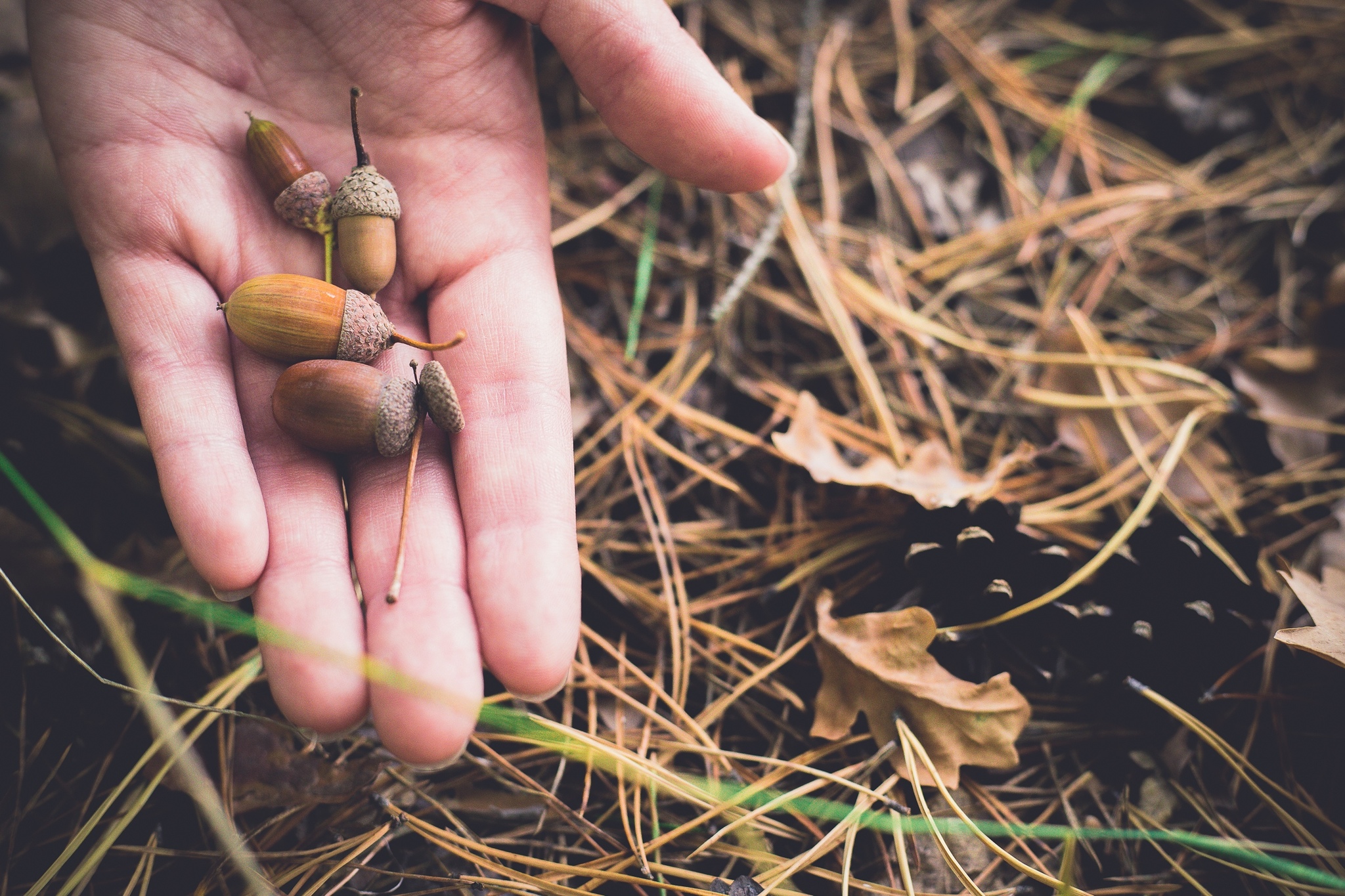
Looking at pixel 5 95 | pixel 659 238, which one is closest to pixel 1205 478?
pixel 659 238

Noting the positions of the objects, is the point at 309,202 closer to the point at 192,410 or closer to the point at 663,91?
the point at 192,410

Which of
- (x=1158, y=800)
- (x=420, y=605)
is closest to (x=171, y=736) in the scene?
(x=420, y=605)

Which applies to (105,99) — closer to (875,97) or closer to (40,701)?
(40,701)

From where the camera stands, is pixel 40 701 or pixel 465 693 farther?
pixel 40 701

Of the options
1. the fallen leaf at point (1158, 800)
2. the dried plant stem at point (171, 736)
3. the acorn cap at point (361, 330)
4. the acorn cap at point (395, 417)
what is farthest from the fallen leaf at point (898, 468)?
the dried plant stem at point (171, 736)

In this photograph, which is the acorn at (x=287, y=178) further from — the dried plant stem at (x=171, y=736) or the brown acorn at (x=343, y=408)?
the dried plant stem at (x=171, y=736)
